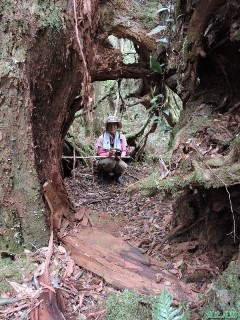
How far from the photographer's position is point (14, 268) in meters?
3.87

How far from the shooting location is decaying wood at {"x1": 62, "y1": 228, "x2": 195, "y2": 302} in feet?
12.6

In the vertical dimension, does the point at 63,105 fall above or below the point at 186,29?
below

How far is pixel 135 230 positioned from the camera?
5.34 metres

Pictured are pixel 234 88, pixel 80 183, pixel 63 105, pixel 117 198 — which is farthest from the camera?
pixel 80 183

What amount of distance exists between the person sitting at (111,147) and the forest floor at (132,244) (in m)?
1.32

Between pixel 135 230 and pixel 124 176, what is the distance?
3395 mm

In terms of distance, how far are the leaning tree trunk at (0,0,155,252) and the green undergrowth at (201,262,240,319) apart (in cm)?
195

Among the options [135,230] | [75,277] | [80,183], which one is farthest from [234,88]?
[80,183]

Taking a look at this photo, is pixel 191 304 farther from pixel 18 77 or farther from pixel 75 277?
pixel 18 77

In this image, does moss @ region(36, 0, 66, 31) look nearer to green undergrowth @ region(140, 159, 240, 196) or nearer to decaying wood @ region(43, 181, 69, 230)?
decaying wood @ region(43, 181, 69, 230)

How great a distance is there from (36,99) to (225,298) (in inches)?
110

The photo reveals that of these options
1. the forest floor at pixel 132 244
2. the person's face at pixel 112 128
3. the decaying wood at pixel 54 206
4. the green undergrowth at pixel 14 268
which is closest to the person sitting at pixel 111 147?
the person's face at pixel 112 128

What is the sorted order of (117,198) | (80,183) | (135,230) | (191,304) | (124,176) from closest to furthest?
(191,304) < (135,230) < (117,198) < (80,183) < (124,176)

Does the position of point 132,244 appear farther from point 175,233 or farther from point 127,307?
point 127,307
